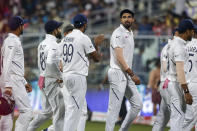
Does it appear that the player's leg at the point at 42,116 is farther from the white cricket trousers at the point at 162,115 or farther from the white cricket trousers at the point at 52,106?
the white cricket trousers at the point at 162,115

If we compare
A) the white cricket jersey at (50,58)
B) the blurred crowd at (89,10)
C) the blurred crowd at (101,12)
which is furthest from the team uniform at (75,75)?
the blurred crowd at (89,10)

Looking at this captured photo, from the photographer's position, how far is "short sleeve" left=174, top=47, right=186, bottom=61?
970 centimetres

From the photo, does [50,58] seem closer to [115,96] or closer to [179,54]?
[115,96]

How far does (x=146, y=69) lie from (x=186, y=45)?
716 centimetres

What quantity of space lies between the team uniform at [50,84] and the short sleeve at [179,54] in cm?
258

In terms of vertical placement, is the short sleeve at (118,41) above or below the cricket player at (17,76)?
above

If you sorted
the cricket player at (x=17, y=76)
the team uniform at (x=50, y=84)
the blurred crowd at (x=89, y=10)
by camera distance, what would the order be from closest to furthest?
the cricket player at (x=17, y=76), the team uniform at (x=50, y=84), the blurred crowd at (x=89, y=10)

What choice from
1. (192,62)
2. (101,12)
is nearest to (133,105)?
(192,62)

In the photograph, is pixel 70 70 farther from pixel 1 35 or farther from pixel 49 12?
pixel 49 12

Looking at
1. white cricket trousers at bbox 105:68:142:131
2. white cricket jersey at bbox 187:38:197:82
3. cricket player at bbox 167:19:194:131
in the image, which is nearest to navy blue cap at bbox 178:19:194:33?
cricket player at bbox 167:19:194:131

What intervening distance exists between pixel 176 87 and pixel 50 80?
274 cm

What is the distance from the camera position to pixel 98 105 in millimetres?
18406

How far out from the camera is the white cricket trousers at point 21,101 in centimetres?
967

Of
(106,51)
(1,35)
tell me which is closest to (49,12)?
(106,51)
